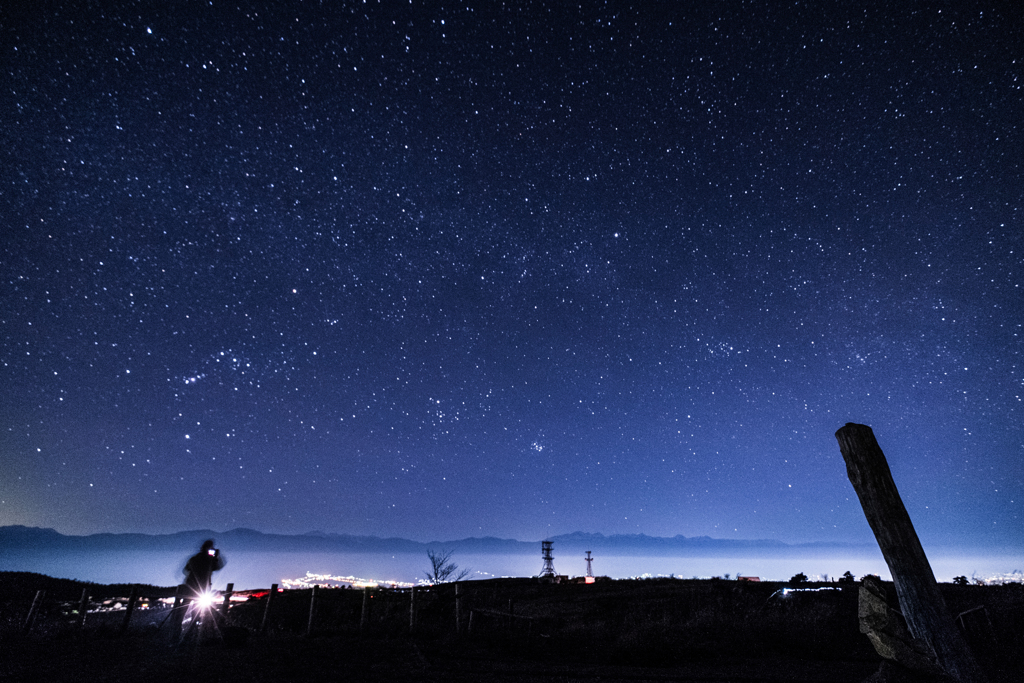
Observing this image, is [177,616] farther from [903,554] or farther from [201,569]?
[903,554]

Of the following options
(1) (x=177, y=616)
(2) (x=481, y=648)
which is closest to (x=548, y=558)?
(2) (x=481, y=648)

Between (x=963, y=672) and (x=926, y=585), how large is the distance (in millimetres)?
681

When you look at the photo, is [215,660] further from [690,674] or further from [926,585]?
[926,585]

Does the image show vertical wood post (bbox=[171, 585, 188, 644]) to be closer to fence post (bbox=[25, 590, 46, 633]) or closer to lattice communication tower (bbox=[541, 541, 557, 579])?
fence post (bbox=[25, 590, 46, 633])

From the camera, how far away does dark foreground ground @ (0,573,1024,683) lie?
394 inches

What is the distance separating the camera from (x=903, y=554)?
4750mm

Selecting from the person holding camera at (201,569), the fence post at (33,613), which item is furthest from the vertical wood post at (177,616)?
the fence post at (33,613)

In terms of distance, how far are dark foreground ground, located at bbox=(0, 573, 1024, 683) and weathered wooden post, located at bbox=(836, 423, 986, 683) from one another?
614cm

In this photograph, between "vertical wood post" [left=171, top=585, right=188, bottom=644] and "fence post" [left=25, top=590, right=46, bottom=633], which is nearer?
"vertical wood post" [left=171, top=585, right=188, bottom=644]

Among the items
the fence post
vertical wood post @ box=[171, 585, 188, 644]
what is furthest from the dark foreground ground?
the fence post

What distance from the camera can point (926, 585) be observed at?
466 centimetres

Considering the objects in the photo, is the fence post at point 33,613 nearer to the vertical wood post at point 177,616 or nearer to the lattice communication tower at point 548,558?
the vertical wood post at point 177,616

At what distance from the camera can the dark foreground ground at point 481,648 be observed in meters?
10.0

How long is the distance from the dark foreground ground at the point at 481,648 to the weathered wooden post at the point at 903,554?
614 centimetres
